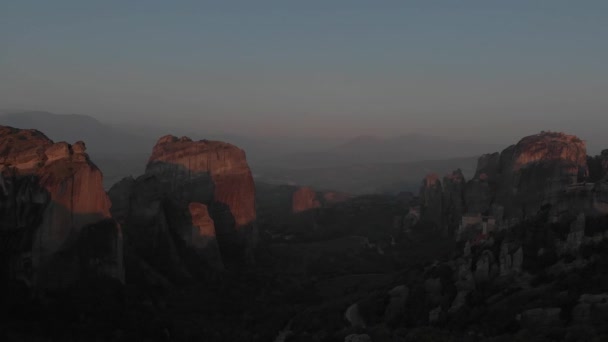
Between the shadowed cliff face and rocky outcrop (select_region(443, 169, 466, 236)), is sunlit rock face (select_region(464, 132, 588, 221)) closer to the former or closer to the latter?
rocky outcrop (select_region(443, 169, 466, 236))

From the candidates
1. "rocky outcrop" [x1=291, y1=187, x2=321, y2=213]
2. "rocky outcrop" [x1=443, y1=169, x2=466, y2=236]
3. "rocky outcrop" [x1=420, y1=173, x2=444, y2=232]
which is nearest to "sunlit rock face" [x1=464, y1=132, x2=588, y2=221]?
"rocky outcrop" [x1=443, y1=169, x2=466, y2=236]

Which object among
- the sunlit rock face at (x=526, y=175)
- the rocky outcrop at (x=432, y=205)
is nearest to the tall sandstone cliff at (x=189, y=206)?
the rocky outcrop at (x=432, y=205)

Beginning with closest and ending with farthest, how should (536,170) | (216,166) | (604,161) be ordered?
1. (604,161)
2. (536,170)
3. (216,166)

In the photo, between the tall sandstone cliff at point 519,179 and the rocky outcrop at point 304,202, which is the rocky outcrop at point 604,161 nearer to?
the tall sandstone cliff at point 519,179

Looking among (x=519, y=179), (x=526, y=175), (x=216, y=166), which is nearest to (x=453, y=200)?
(x=519, y=179)

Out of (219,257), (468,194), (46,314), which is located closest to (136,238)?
(219,257)

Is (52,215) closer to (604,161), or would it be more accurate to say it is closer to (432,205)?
(604,161)
